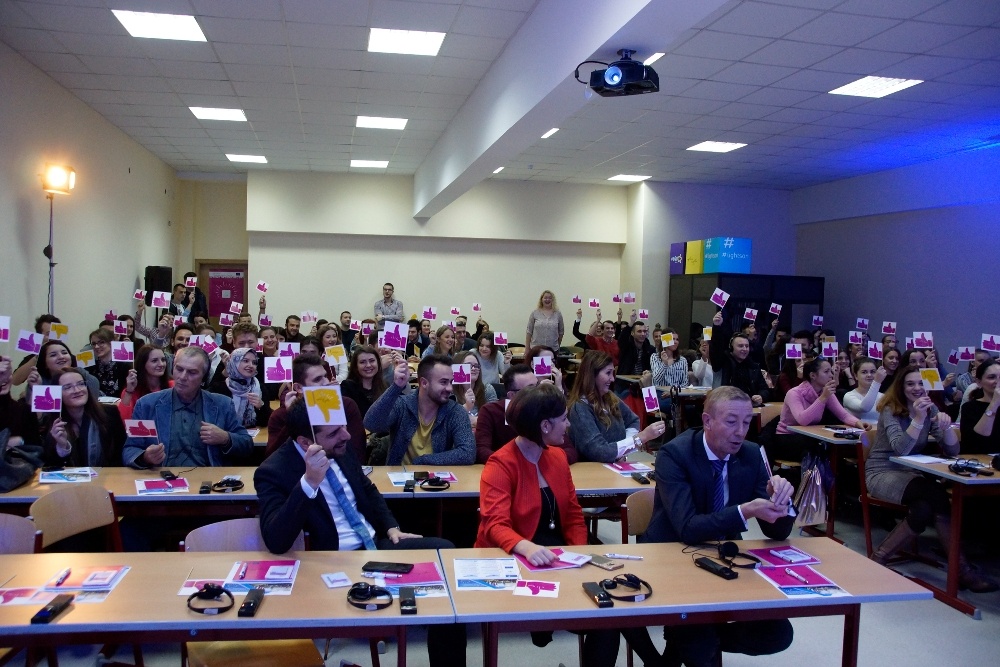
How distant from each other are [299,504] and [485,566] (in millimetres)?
677

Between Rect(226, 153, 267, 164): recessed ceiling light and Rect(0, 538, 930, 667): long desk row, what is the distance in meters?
9.48

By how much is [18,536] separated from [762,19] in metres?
5.25

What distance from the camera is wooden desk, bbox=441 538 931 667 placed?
2.12 meters

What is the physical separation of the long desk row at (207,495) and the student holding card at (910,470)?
6.39 feet

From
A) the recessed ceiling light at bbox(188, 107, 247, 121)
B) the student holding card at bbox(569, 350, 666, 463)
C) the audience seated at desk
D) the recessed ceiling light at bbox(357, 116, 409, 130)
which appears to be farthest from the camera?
the recessed ceiling light at bbox(357, 116, 409, 130)

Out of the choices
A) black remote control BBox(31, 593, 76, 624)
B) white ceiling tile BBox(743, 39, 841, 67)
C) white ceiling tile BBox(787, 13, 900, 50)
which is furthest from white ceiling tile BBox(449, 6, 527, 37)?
black remote control BBox(31, 593, 76, 624)

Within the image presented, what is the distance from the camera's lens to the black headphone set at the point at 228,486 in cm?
340

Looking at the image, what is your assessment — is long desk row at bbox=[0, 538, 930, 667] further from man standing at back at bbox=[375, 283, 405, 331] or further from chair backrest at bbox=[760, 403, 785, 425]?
man standing at back at bbox=[375, 283, 405, 331]

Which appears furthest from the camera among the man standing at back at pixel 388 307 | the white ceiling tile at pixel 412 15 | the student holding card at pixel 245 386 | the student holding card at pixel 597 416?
the man standing at back at pixel 388 307

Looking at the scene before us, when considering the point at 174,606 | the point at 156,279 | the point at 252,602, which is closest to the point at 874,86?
the point at 252,602

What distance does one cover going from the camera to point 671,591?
2271mm

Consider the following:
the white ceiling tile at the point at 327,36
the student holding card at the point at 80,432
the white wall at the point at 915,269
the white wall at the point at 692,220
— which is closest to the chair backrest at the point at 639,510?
the student holding card at the point at 80,432

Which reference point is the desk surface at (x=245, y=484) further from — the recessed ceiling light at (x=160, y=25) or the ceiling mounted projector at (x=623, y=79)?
the recessed ceiling light at (x=160, y=25)

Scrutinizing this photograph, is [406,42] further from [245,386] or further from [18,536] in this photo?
[18,536]
